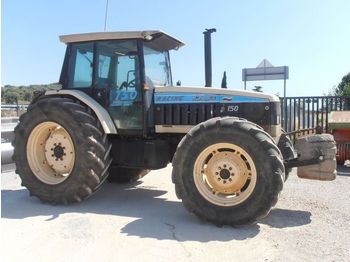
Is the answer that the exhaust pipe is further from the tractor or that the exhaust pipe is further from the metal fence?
the metal fence

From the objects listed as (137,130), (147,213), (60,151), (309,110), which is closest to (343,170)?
(309,110)

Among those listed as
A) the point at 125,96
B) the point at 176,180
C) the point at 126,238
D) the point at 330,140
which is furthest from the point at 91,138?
the point at 330,140

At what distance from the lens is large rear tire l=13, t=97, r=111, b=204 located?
6.26 m

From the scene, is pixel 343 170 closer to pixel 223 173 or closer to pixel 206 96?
pixel 206 96

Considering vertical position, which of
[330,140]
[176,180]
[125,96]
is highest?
[125,96]

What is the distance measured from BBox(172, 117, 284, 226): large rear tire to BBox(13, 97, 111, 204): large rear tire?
1.38 meters

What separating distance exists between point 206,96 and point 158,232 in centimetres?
223

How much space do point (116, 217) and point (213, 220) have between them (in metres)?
Answer: 1.32

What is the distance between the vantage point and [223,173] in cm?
557

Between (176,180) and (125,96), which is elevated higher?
(125,96)

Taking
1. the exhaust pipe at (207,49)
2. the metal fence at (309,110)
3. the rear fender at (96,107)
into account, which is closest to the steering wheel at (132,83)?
the rear fender at (96,107)

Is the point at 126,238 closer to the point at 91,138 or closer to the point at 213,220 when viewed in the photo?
the point at 213,220

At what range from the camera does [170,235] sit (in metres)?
4.95

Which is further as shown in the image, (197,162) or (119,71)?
(119,71)
